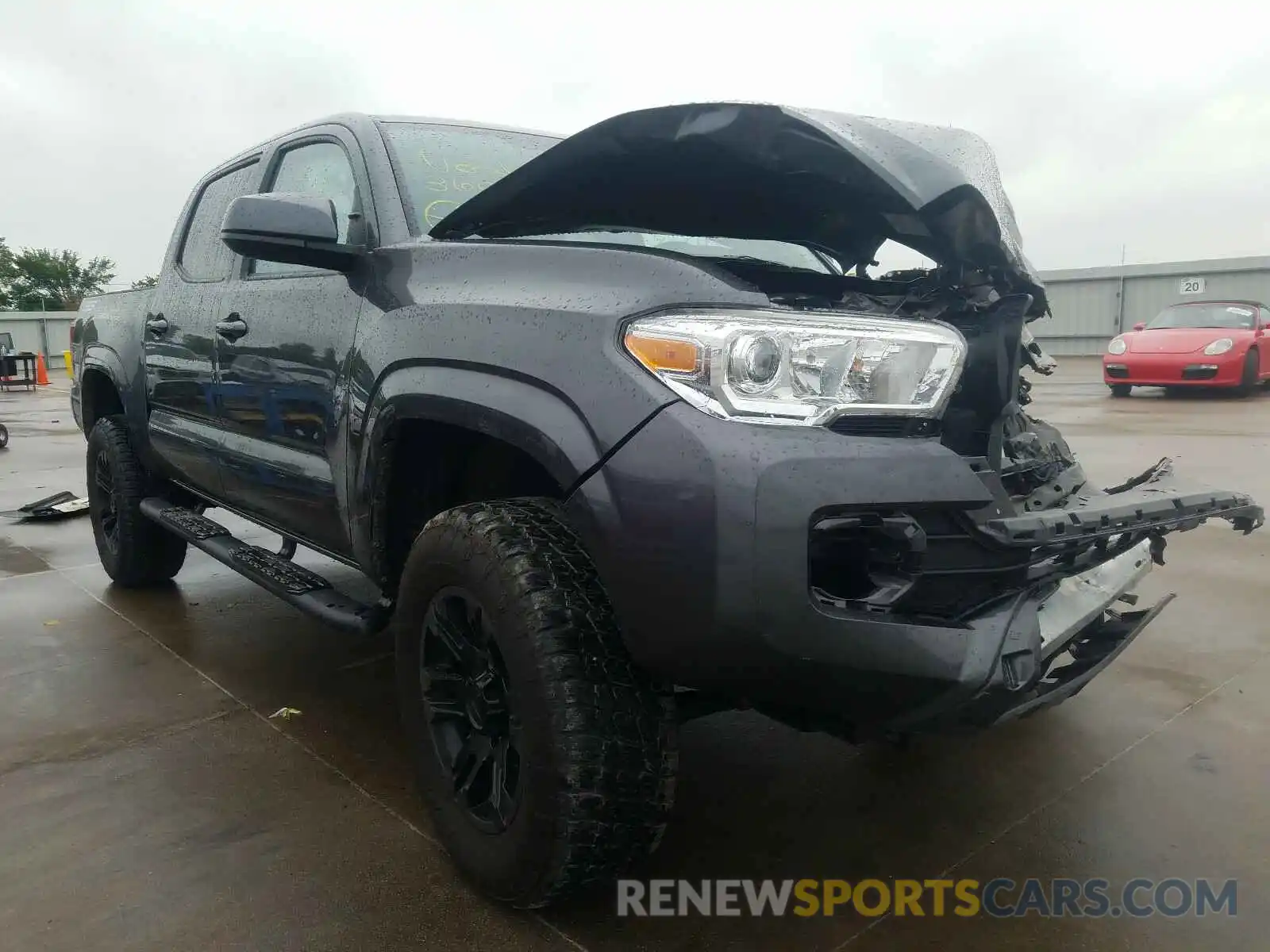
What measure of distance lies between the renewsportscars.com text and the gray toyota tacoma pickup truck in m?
0.25

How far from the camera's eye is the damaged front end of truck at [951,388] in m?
1.67

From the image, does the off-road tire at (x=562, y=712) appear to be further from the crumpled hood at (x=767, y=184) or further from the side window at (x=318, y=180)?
the side window at (x=318, y=180)

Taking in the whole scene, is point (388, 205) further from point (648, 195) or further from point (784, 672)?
point (784, 672)

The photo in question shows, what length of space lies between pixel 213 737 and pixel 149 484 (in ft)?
5.79

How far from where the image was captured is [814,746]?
281cm

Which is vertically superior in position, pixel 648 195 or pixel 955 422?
pixel 648 195

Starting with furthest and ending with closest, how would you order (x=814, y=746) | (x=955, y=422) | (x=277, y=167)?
1. (x=277, y=167)
2. (x=814, y=746)
3. (x=955, y=422)

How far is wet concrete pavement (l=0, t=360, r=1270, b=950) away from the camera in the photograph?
2.00 metres

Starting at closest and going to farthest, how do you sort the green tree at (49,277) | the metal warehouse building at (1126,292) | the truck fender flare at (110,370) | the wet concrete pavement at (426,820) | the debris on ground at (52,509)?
the wet concrete pavement at (426,820)
the truck fender flare at (110,370)
the debris on ground at (52,509)
the metal warehouse building at (1126,292)
the green tree at (49,277)

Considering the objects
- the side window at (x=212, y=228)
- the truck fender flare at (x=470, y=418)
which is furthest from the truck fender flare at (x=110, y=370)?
the truck fender flare at (x=470, y=418)

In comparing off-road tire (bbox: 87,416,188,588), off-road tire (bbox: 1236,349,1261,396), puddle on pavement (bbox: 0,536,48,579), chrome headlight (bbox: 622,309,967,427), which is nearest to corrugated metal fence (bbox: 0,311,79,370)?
puddle on pavement (bbox: 0,536,48,579)

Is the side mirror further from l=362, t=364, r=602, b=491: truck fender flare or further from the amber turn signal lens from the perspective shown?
the amber turn signal lens

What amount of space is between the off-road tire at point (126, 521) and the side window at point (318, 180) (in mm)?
1481

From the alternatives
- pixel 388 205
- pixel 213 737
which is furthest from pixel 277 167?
pixel 213 737
